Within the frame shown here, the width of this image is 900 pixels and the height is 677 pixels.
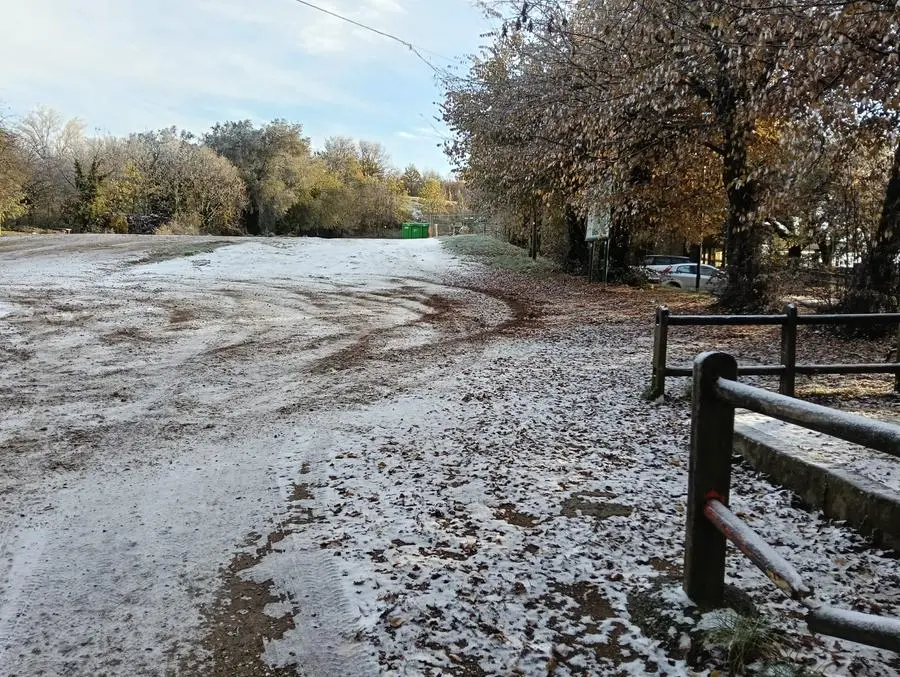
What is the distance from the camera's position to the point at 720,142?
1252 cm

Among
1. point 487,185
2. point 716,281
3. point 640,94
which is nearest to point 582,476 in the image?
point 640,94

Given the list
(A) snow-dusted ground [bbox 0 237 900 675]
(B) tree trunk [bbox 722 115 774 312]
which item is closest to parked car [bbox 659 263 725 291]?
(B) tree trunk [bbox 722 115 774 312]

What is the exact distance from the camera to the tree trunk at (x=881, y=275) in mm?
9527

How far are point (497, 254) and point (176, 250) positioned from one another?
13.0 m

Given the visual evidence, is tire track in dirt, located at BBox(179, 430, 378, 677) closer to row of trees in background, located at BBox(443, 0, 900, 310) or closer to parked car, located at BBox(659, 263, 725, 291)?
row of trees in background, located at BBox(443, 0, 900, 310)

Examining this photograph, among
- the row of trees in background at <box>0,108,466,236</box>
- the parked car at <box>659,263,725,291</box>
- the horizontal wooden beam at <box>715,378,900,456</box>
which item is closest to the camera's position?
the horizontal wooden beam at <box>715,378,900,456</box>

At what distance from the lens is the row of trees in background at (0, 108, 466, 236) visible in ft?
129

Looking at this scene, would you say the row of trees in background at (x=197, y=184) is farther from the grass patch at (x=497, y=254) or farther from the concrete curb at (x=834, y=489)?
the concrete curb at (x=834, y=489)

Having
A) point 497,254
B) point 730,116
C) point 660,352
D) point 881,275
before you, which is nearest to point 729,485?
point 660,352

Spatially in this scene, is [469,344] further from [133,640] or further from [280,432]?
[133,640]

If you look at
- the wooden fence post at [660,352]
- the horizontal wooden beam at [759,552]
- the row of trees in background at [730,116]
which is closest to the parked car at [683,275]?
A: the row of trees in background at [730,116]

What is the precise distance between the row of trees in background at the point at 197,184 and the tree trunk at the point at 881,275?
3506cm

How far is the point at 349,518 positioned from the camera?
3895 millimetres

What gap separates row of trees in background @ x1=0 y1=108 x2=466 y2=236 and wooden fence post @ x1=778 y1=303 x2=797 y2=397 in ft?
115
